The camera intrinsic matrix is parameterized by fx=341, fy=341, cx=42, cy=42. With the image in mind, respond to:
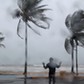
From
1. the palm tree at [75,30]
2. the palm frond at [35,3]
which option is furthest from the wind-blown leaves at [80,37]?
the palm frond at [35,3]

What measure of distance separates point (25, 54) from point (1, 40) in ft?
35.1

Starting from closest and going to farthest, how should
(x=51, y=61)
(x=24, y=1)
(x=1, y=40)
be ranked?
1. (x=51, y=61)
2. (x=24, y=1)
3. (x=1, y=40)

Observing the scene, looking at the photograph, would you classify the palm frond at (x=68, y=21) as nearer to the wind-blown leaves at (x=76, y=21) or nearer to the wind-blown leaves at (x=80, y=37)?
the wind-blown leaves at (x=76, y=21)

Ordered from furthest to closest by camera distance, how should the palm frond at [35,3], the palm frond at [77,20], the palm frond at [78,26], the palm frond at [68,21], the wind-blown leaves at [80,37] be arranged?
the wind-blown leaves at [80,37] < the palm frond at [68,21] < the palm frond at [78,26] < the palm frond at [77,20] < the palm frond at [35,3]

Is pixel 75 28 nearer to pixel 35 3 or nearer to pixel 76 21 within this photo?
pixel 76 21

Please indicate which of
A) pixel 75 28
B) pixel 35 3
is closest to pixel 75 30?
pixel 75 28

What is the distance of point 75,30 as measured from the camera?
35969 millimetres

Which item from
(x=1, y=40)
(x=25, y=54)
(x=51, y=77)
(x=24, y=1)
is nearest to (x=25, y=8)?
(x=24, y=1)

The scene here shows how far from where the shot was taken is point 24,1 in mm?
33625

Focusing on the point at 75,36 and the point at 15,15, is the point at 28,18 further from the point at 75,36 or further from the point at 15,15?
the point at 75,36

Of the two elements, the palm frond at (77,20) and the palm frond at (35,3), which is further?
the palm frond at (77,20)

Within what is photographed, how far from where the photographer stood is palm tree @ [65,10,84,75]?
116ft

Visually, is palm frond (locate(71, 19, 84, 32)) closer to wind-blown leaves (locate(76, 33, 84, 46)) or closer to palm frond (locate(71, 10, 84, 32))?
palm frond (locate(71, 10, 84, 32))

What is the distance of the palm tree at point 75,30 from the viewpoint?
3528cm
